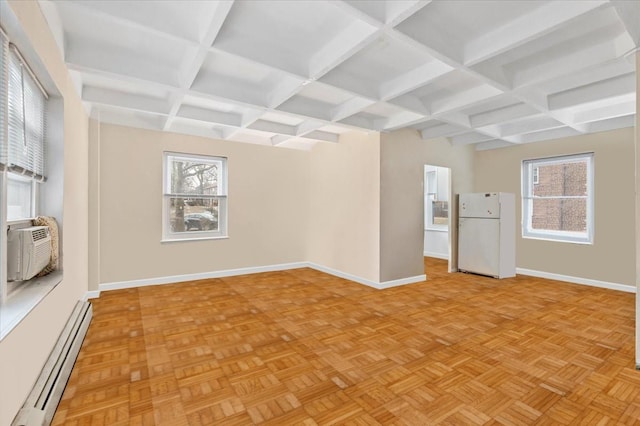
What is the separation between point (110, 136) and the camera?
458 cm

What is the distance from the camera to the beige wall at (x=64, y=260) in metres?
1.52

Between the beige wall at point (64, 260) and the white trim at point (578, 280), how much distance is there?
6.86 m

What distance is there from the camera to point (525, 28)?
219 cm

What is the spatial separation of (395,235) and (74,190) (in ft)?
13.8

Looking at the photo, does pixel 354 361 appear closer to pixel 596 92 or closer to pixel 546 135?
pixel 596 92

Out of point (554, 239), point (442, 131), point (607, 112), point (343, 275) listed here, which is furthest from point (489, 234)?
point (343, 275)

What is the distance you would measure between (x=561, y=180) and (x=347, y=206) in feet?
12.6

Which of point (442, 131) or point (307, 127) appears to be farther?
point (442, 131)

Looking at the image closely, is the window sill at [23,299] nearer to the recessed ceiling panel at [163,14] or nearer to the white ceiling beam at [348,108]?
the recessed ceiling panel at [163,14]

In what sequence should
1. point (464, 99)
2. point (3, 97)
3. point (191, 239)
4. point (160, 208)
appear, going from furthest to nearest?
point (191, 239) < point (160, 208) < point (464, 99) < point (3, 97)

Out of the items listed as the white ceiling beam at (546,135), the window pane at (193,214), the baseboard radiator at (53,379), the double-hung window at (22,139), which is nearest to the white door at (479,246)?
the white ceiling beam at (546,135)

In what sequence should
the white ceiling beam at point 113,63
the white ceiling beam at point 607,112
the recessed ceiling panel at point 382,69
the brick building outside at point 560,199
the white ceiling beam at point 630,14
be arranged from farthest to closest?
the brick building outside at point 560,199, the white ceiling beam at point 607,112, the recessed ceiling panel at point 382,69, the white ceiling beam at point 113,63, the white ceiling beam at point 630,14

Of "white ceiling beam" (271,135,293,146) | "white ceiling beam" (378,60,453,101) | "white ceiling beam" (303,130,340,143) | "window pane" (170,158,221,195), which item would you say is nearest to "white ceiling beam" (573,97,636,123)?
"white ceiling beam" (378,60,453,101)

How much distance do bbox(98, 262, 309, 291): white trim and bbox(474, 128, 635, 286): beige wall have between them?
466 cm
